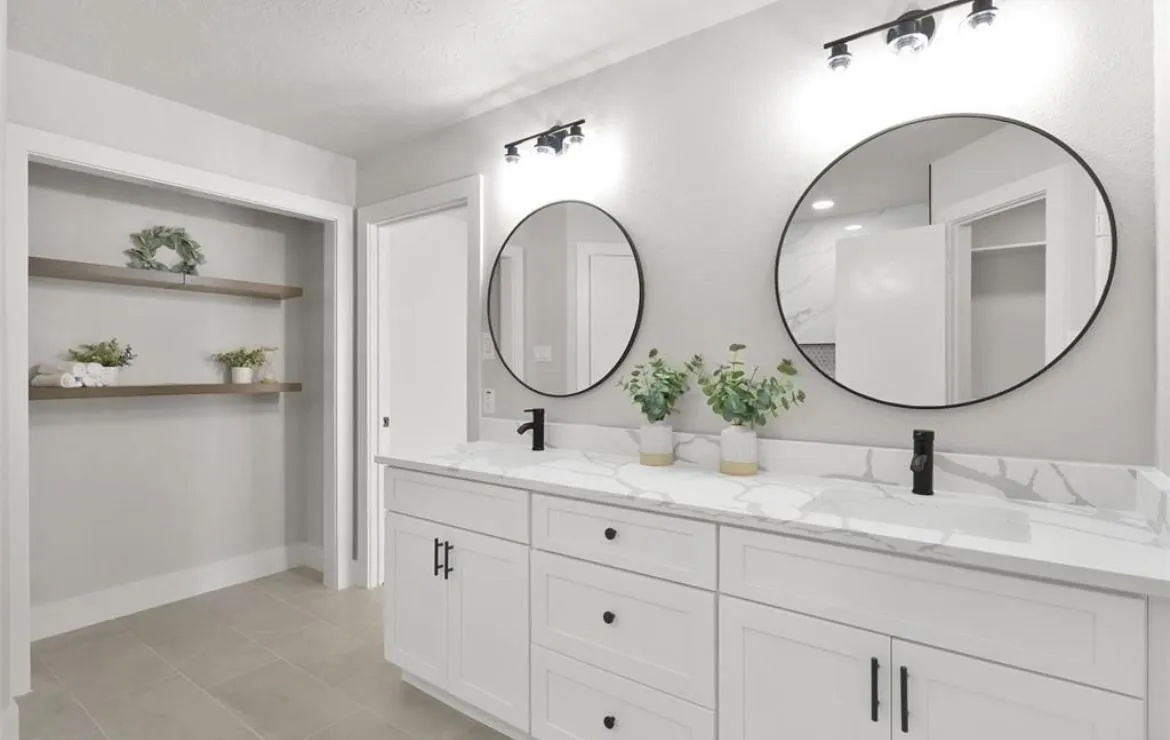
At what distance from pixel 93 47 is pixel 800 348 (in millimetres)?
2811

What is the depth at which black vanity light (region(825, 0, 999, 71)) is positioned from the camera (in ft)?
5.25

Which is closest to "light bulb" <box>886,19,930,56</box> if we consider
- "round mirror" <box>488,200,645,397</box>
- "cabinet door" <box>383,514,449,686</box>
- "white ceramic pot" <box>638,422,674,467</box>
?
"round mirror" <box>488,200,645,397</box>

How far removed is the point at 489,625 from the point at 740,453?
991 millimetres

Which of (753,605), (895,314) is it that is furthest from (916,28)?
(753,605)

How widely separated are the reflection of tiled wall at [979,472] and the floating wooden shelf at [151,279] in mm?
2518

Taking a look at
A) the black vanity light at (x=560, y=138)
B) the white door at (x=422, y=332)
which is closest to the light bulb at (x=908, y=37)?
the black vanity light at (x=560, y=138)

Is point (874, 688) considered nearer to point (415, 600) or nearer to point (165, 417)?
point (415, 600)

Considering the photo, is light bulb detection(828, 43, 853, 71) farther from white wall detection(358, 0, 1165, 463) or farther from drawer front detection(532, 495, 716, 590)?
drawer front detection(532, 495, 716, 590)

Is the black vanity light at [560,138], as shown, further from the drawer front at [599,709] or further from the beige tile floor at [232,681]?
the beige tile floor at [232,681]

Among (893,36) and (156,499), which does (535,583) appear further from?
(156,499)

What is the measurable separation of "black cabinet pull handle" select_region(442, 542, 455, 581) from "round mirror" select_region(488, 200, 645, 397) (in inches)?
30.5

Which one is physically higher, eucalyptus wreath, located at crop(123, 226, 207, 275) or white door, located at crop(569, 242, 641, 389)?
eucalyptus wreath, located at crop(123, 226, 207, 275)

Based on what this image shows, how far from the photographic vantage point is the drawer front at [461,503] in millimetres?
1947

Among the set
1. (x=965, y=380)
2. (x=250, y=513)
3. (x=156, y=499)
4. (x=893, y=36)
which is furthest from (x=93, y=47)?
(x=965, y=380)
